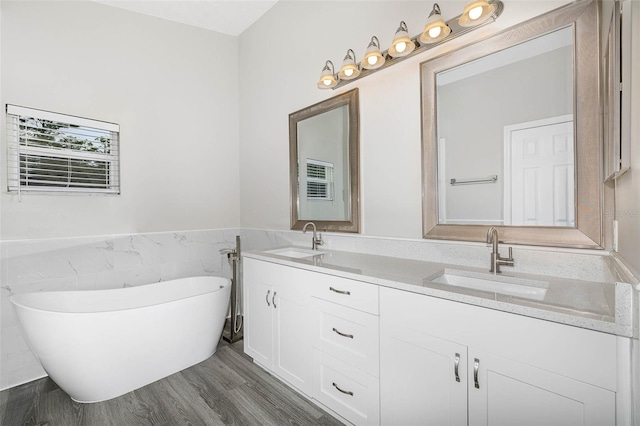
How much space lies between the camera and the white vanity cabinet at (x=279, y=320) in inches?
74.7

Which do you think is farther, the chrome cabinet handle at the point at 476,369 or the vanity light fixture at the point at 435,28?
the vanity light fixture at the point at 435,28

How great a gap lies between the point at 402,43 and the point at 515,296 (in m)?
1.42

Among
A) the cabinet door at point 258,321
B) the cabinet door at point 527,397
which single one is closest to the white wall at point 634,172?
the cabinet door at point 527,397

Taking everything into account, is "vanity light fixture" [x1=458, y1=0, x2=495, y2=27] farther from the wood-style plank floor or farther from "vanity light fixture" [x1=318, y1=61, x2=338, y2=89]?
the wood-style plank floor

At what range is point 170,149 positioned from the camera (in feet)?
9.86

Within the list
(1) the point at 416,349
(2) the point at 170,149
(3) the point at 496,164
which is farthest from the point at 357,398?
(2) the point at 170,149

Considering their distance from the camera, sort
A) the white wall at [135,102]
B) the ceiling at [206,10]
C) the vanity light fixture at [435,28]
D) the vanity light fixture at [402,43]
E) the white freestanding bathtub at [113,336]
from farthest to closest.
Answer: the ceiling at [206,10]
the white wall at [135,102]
the white freestanding bathtub at [113,336]
the vanity light fixture at [402,43]
the vanity light fixture at [435,28]

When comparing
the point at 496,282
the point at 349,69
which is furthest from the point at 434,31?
the point at 496,282

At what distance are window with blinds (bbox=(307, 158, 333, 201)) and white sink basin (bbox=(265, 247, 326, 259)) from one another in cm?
44

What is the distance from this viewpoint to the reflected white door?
4.42 feet

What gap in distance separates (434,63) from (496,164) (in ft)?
2.29

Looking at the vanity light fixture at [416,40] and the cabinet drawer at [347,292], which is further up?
the vanity light fixture at [416,40]

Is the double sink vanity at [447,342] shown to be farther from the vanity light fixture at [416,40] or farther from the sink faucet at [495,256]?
the vanity light fixture at [416,40]

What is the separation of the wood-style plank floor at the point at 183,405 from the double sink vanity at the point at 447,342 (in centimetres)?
14
